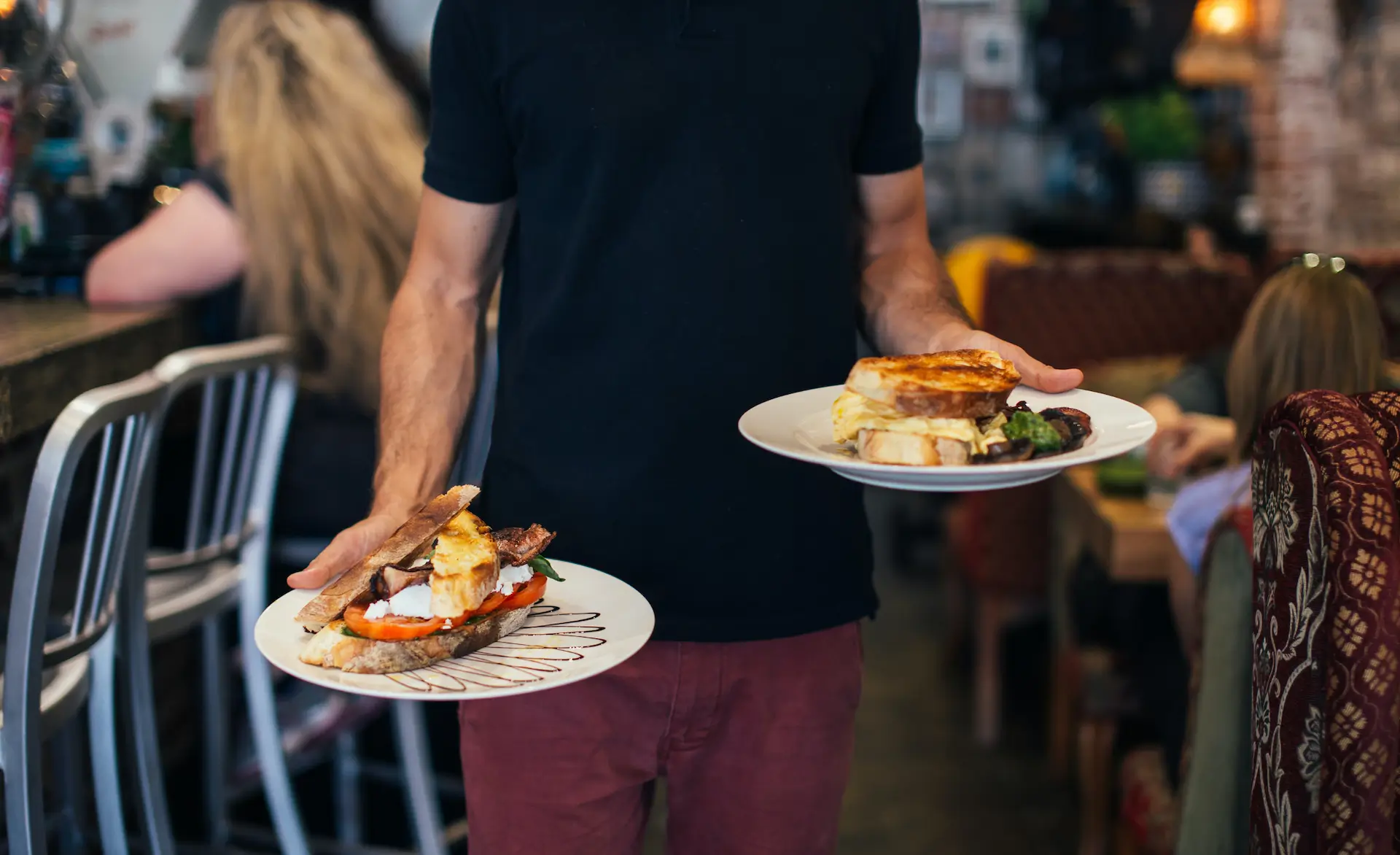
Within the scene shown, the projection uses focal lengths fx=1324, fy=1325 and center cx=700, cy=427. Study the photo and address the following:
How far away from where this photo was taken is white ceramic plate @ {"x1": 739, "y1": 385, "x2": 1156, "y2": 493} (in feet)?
2.90

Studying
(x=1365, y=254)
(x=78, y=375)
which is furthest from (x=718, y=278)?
(x=1365, y=254)

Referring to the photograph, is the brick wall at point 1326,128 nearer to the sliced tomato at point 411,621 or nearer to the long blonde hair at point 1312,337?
the long blonde hair at point 1312,337

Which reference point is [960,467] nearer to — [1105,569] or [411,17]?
[1105,569]

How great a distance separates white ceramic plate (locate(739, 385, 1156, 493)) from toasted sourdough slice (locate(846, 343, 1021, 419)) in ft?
0.16

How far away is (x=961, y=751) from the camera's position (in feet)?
10.8

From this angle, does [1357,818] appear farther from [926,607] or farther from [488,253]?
[926,607]

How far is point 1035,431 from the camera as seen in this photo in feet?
3.17

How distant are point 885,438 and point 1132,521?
5.14 feet

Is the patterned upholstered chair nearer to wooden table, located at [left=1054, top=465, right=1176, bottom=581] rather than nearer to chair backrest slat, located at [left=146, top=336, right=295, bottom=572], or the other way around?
wooden table, located at [left=1054, top=465, right=1176, bottom=581]

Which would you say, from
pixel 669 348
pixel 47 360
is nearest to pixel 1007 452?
pixel 669 348

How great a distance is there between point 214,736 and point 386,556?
159 centimetres

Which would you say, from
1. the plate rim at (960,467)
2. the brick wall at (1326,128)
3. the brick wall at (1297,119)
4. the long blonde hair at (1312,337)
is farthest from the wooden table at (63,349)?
the brick wall at (1297,119)

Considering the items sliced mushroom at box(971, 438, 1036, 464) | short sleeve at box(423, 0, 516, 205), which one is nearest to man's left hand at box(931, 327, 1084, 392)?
sliced mushroom at box(971, 438, 1036, 464)

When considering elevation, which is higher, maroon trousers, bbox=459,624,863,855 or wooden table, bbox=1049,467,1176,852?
maroon trousers, bbox=459,624,863,855
